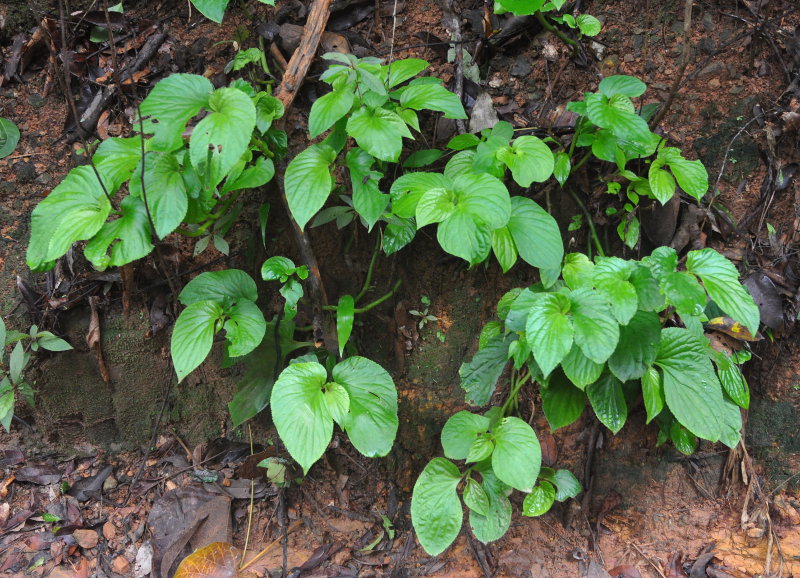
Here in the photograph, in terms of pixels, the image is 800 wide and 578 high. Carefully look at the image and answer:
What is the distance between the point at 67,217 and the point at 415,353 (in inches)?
47.6

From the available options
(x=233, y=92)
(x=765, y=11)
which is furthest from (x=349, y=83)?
(x=765, y=11)

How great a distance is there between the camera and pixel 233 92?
1.47 metres

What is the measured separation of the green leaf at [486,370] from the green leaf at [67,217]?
118 centimetres

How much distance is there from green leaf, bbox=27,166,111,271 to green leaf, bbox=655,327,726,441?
1.65 metres

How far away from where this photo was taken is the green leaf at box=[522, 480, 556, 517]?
1779 millimetres

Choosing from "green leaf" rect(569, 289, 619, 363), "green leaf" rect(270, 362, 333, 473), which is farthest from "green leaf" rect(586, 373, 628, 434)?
"green leaf" rect(270, 362, 333, 473)

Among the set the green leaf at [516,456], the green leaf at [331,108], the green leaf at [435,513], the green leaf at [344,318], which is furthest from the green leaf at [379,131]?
the green leaf at [435,513]

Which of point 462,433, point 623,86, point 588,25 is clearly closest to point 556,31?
point 588,25

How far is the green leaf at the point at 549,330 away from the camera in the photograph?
1.37m

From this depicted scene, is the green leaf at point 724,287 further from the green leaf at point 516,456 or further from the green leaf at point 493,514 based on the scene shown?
the green leaf at point 493,514

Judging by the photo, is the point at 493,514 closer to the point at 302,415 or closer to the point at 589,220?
the point at 302,415

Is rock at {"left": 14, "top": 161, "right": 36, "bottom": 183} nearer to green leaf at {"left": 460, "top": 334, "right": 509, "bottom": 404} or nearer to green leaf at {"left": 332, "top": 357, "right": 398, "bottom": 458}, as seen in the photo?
green leaf at {"left": 332, "top": 357, "right": 398, "bottom": 458}

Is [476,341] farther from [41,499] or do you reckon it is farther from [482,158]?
[41,499]

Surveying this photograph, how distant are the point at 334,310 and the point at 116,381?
879 millimetres
